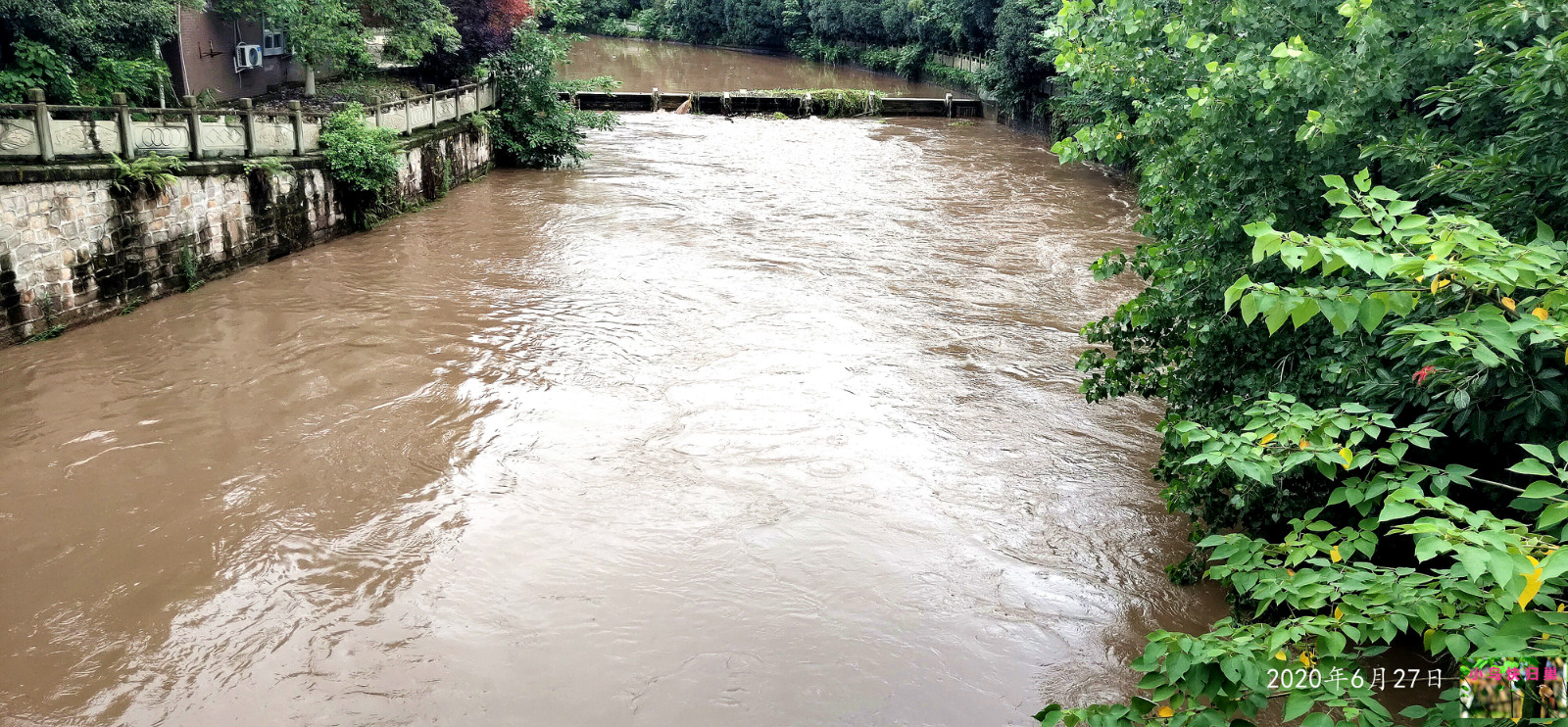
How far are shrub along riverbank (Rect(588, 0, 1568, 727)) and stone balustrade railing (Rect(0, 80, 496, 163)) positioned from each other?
10.8 meters

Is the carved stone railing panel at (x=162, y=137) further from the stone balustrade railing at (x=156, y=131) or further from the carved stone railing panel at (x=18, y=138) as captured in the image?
the carved stone railing panel at (x=18, y=138)

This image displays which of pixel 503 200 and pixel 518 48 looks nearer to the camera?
pixel 503 200

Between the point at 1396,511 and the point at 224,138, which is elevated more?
the point at 224,138

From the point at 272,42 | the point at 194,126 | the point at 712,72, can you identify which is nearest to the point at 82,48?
the point at 194,126

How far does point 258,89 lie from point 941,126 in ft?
70.1

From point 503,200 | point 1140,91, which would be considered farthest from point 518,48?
point 1140,91

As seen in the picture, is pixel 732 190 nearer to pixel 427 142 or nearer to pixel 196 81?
pixel 427 142

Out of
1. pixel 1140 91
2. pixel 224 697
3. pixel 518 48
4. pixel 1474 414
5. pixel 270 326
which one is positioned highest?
pixel 518 48

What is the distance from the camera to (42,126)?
37.0ft

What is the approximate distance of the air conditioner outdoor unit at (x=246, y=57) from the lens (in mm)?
22391

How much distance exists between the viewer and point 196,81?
20.9 m

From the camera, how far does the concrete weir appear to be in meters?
37.2

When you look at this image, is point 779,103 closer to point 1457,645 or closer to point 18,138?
point 18,138

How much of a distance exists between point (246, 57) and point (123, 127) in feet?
38.6
